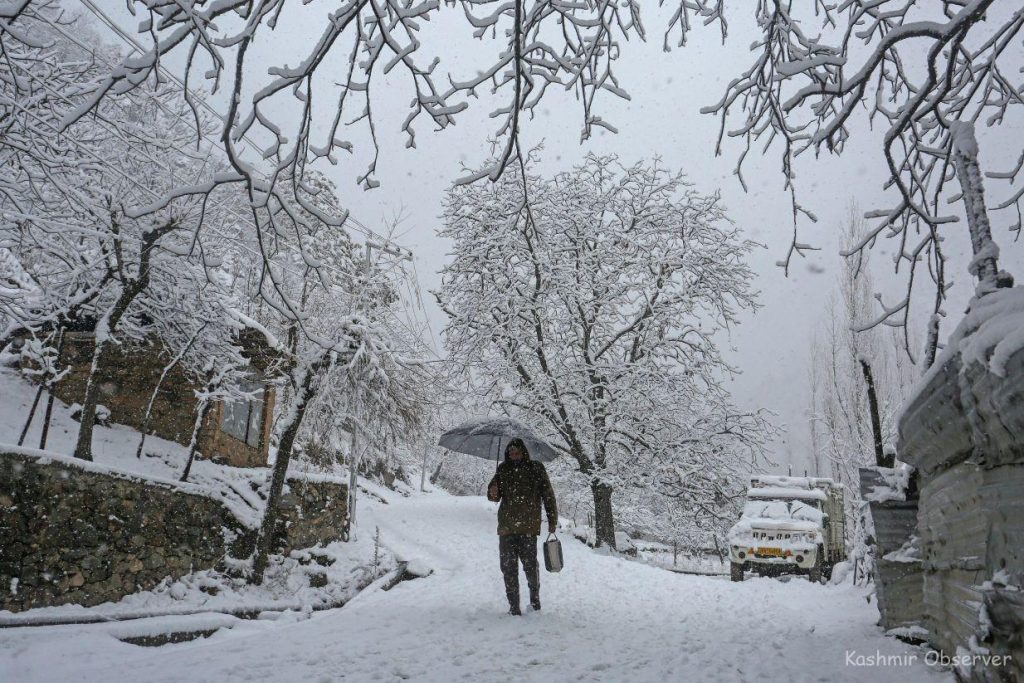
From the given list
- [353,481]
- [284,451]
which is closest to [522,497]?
[284,451]

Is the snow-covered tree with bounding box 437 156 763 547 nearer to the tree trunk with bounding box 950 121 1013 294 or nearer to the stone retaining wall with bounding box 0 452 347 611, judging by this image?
the stone retaining wall with bounding box 0 452 347 611

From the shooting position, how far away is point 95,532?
27.1 feet

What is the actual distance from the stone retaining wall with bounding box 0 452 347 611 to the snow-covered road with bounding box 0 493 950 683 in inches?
80.3

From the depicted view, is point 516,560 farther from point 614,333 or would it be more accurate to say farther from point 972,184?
point 614,333

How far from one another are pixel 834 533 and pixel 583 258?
9.82 meters

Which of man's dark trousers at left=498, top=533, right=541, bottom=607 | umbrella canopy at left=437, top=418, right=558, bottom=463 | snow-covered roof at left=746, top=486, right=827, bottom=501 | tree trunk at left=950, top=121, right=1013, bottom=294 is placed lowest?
man's dark trousers at left=498, top=533, right=541, bottom=607

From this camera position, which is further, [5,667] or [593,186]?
[593,186]

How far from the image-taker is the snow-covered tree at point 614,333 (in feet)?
54.2

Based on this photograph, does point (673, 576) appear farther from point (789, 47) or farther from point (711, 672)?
point (789, 47)

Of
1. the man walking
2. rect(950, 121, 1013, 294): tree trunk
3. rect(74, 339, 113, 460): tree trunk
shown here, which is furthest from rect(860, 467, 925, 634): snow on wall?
rect(74, 339, 113, 460): tree trunk

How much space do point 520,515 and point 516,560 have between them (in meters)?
0.48

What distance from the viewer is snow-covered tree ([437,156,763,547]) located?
16.5 metres

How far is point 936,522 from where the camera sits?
3.44 meters

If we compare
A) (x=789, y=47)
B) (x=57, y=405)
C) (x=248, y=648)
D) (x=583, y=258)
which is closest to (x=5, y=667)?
(x=248, y=648)
